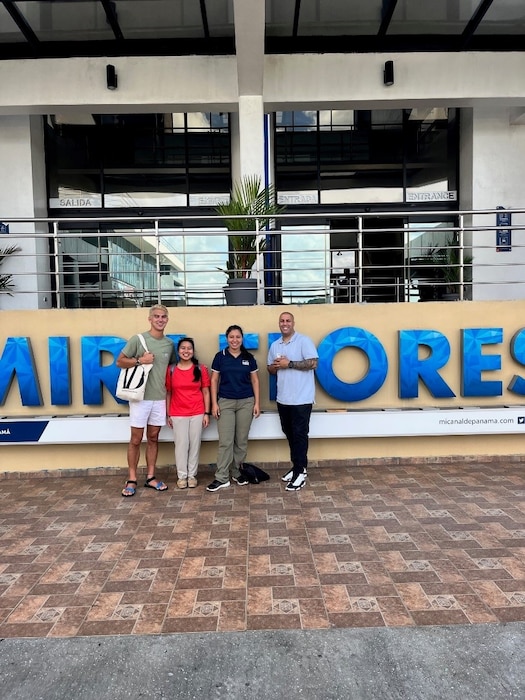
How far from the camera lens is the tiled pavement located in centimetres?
315

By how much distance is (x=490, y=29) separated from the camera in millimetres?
8773

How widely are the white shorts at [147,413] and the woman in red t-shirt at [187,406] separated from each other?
0.28 ft

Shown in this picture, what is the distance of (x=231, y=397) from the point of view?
543 cm

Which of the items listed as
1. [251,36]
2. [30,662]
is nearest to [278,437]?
[30,662]

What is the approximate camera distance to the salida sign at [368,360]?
6070 millimetres

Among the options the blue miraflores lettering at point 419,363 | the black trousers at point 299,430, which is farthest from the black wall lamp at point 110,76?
the black trousers at point 299,430

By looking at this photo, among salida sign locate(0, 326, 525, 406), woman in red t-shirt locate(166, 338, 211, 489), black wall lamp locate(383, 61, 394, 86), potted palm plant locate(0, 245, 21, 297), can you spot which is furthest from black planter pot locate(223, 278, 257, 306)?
potted palm plant locate(0, 245, 21, 297)

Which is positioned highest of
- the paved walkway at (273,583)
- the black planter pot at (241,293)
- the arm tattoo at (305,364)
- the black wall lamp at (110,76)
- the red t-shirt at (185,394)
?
the black wall lamp at (110,76)

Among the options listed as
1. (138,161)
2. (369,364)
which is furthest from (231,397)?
(138,161)

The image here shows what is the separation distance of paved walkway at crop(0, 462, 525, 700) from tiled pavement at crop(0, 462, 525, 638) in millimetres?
14

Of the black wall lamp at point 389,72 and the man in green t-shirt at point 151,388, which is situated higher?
the black wall lamp at point 389,72

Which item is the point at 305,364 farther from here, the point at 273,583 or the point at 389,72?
the point at 389,72

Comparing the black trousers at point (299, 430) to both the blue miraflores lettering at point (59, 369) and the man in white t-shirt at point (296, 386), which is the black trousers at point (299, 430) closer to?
the man in white t-shirt at point (296, 386)

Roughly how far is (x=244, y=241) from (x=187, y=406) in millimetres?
2364
